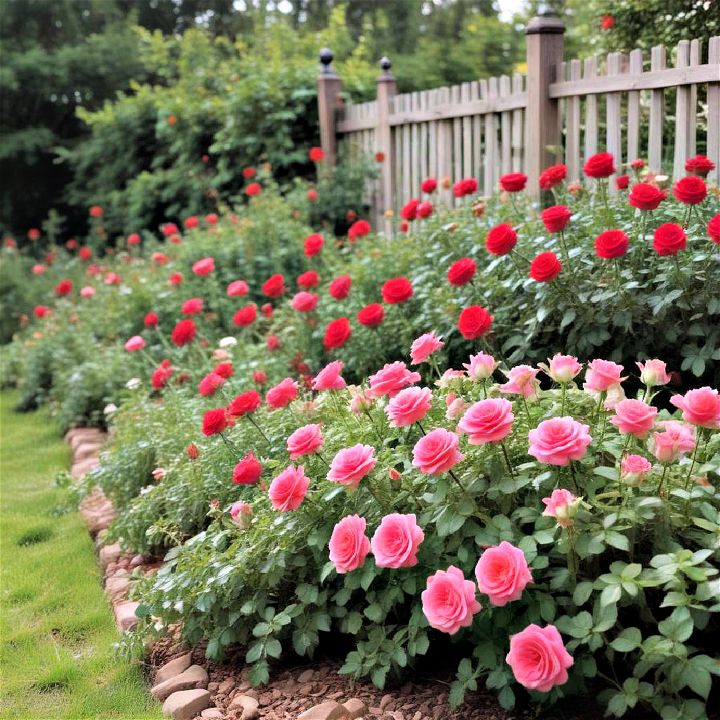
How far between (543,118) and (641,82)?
79 cm

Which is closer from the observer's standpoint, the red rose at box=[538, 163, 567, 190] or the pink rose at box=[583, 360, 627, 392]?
the pink rose at box=[583, 360, 627, 392]

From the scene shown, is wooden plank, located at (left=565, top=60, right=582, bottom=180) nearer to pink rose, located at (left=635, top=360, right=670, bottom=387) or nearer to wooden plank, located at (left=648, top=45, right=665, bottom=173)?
wooden plank, located at (left=648, top=45, right=665, bottom=173)

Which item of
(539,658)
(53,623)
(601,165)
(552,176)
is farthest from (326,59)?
(539,658)

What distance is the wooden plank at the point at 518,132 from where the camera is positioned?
204 inches

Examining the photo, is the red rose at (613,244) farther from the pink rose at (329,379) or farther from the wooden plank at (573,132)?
the wooden plank at (573,132)

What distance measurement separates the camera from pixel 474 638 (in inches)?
82.3

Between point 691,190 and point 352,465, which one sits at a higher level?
point 691,190

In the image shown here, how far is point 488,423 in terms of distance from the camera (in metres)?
1.97

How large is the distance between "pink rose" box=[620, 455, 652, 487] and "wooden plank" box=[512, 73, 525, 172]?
11.8 ft

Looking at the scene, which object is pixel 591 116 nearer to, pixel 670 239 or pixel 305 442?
pixel 670 239

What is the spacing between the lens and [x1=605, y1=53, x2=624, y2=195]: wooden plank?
438cm

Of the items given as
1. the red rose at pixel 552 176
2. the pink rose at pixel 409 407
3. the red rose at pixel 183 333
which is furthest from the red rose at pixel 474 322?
the red rose at pixel 183 333

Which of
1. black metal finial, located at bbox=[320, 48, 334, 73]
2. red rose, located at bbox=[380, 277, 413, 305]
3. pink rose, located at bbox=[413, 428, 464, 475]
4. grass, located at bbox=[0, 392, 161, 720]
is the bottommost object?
grass, located at bbox=[0, 392, 161, 720]

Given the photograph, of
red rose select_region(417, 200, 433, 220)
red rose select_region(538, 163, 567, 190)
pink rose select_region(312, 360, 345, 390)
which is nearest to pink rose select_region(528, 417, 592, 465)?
pink rose select_region(312, 360, 345, 390)
